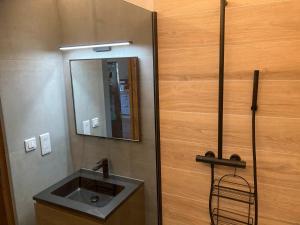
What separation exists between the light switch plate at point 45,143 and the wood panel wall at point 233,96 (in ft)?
2.69

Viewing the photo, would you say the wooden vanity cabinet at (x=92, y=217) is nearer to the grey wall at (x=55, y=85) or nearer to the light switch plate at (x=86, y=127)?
the grey wall at (x=55, y=85)

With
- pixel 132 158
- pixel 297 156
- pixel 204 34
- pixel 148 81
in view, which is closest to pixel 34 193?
pixel 132 158

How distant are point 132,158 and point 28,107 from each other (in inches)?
31.3

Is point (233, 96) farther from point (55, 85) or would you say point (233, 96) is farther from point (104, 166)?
point (55, 85)

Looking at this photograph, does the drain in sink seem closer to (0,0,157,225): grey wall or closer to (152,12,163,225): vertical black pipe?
(0,0,157,225): grey wall

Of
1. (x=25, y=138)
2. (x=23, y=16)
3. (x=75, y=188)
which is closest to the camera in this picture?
(x=23, y=16)

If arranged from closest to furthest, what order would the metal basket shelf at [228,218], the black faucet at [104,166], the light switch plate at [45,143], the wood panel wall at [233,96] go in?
the wood panel wall at [233,96] < the metal basket shelf at [228,218] < the light switch plate at [45,143] < the black faucet at [104,166]

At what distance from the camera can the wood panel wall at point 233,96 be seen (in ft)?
4.10

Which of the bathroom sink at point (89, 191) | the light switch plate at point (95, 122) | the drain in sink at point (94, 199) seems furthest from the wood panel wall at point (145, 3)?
the drain in sink at point (94, 199)

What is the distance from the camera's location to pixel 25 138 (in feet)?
5.32

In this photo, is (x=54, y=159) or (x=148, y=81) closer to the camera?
(x=148, y=81)

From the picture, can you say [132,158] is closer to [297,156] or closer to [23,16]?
[297,156]

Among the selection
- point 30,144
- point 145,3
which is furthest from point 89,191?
point 145,3

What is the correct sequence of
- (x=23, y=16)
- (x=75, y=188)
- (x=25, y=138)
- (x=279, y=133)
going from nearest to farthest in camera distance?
(x=279, y=133)
(x=23, y=16)
(x=25, y=138)
(x=75, y=188)
